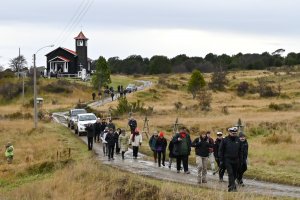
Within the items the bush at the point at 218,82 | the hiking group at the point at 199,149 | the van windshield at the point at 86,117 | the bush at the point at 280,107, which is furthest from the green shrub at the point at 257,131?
the bush at the point at 218,82

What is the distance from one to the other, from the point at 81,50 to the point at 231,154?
8951cm

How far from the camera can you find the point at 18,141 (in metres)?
35.8

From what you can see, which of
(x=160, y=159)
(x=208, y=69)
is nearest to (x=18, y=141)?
(x=160, y=159)

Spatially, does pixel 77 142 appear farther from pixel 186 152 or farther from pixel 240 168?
pixel 240 168

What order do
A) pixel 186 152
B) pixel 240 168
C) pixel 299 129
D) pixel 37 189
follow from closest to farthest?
pixel 240 168
pixel 37 189
pixel 186 152
pixel 299 129

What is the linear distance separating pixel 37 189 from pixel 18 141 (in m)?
18.0

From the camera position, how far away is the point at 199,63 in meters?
153

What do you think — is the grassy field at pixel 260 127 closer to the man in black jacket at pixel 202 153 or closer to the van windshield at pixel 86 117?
the man in black jacket at pixel 202 153

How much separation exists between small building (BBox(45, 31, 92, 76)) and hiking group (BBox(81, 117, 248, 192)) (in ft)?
224

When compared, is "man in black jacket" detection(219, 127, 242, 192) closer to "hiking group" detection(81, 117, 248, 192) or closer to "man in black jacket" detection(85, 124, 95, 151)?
"hiking group" detection(81, 117, 248, 192)

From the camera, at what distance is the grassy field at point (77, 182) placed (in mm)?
15287

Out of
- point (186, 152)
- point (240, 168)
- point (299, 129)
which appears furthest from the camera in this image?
point (299, 129)

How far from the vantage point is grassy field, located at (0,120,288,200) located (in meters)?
15.3

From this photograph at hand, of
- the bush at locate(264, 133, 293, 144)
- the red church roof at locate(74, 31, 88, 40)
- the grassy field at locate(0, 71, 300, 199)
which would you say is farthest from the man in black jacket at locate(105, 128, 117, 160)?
the red church roof at locate(74, 31, 88, 40)
